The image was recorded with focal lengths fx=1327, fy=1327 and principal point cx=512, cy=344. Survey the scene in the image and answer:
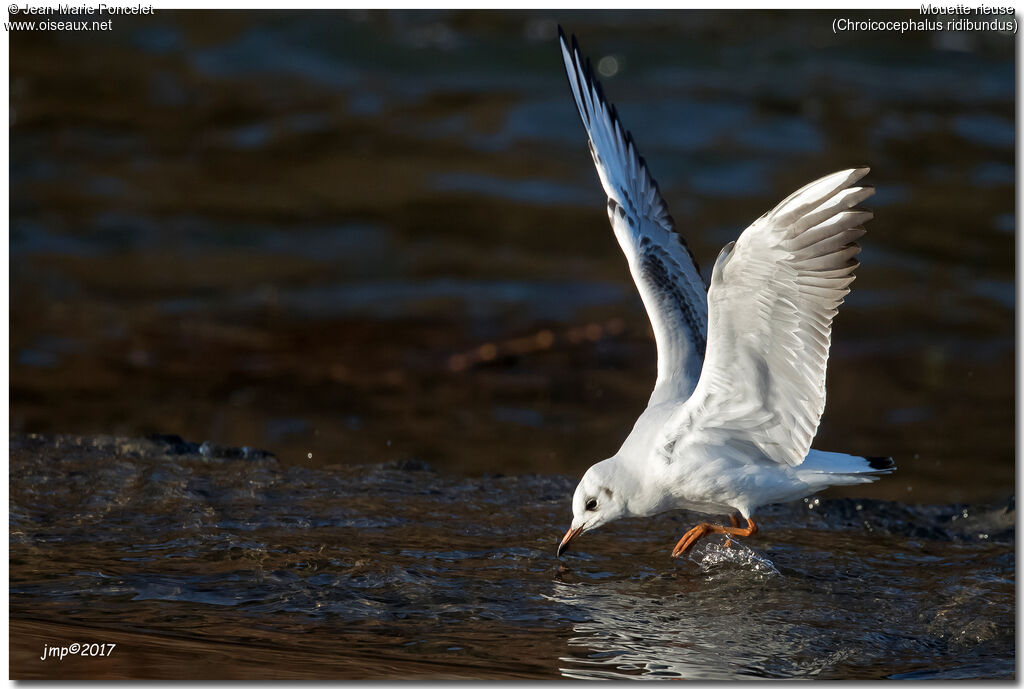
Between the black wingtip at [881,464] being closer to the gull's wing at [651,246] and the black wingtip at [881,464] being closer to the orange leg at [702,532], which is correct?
the orange leg at [702,532]

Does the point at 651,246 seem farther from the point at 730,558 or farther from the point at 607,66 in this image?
the point at 607,66

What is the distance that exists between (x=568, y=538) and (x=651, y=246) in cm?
141

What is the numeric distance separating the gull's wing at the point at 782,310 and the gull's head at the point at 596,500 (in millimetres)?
480

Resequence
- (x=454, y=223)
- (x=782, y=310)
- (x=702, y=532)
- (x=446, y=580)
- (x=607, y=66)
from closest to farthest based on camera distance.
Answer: (x=782, y=310) → (x=446, y=580) → (x=702, y=532) → (x=454, y=223) → (x=607, y=66)

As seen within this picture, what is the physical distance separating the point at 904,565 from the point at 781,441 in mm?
1043

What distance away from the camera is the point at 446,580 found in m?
5.11

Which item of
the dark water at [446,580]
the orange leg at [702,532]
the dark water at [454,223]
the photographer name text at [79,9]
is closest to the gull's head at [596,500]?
the dark water at [446,580]

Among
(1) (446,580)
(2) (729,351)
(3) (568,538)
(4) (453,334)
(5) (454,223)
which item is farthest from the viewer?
(5) (454,223)

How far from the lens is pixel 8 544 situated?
5.05 m

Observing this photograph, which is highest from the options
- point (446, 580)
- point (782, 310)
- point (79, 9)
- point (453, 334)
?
point (79, 9)

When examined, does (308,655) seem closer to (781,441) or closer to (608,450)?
(781,441)

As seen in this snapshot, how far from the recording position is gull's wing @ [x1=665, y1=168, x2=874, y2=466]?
4301mm

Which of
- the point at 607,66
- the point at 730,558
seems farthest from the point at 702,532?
the point at 607,66

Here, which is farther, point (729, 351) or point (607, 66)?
point (607, 66)
